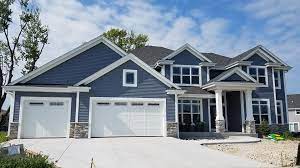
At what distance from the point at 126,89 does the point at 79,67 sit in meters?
4.18

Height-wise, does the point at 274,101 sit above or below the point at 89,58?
below

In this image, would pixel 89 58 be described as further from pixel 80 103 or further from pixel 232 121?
pixel 232 121

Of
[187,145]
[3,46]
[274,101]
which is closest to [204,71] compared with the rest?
[274,101]

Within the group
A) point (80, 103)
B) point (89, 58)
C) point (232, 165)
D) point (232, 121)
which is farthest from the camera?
point (232, 121)

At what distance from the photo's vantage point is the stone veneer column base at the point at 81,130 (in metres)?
17.6

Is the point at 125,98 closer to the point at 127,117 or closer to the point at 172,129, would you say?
the point at 127,117

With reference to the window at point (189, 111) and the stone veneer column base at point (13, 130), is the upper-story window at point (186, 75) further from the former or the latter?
the stone veneer column base at point (13, 130)

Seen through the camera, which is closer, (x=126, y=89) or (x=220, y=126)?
(x=126, y=89)

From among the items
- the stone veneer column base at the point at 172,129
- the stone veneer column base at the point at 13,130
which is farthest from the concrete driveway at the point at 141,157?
the stone veneer column base at the point at 13,130

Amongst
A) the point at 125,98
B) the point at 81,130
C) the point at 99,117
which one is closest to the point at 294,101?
the point at 125,98

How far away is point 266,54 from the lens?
2525cm

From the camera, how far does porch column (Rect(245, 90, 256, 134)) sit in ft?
71.4

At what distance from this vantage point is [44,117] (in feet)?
59.1

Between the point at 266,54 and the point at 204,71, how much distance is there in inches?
229
